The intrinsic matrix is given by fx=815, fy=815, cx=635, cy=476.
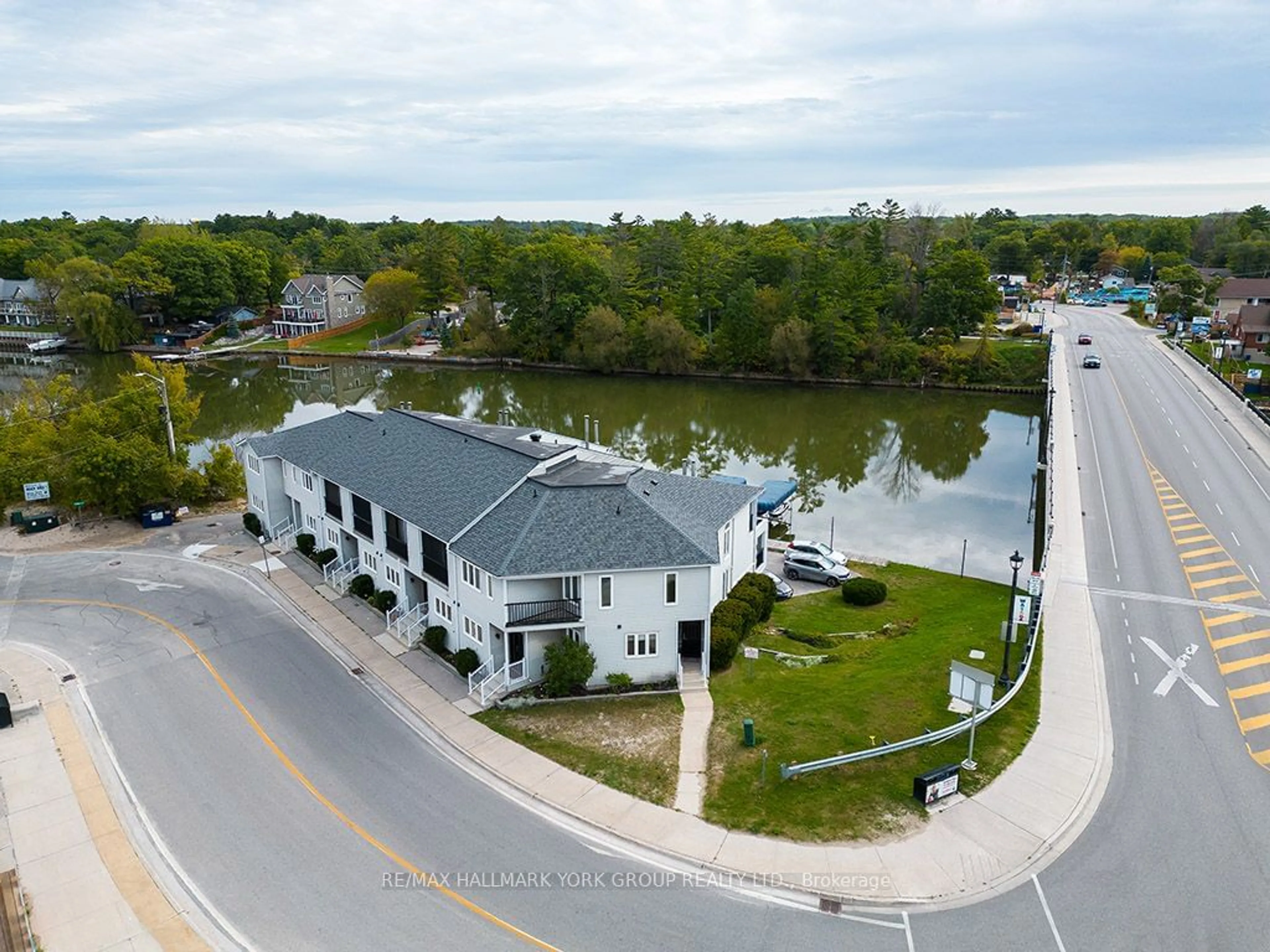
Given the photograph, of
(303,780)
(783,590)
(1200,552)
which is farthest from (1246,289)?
(303,780)

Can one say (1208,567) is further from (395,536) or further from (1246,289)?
(1246,289)

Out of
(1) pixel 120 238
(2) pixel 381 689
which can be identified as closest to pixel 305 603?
(2) pixel 381 689

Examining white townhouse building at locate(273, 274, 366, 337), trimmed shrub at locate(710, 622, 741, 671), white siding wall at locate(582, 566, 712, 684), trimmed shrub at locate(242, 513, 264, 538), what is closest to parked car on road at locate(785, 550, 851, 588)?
trimmed shrub at locate(710, 622, 741, 671)

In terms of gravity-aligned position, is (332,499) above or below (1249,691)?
above

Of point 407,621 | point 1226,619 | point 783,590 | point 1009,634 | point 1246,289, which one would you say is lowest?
point 783,590

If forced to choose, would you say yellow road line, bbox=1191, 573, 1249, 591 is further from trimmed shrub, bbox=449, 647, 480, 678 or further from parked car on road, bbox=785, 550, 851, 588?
trimmed shrub, bbox=449, 647, 480, 678

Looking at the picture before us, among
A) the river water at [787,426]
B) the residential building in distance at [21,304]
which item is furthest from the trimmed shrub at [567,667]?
the residential building in distance at [21,304]
